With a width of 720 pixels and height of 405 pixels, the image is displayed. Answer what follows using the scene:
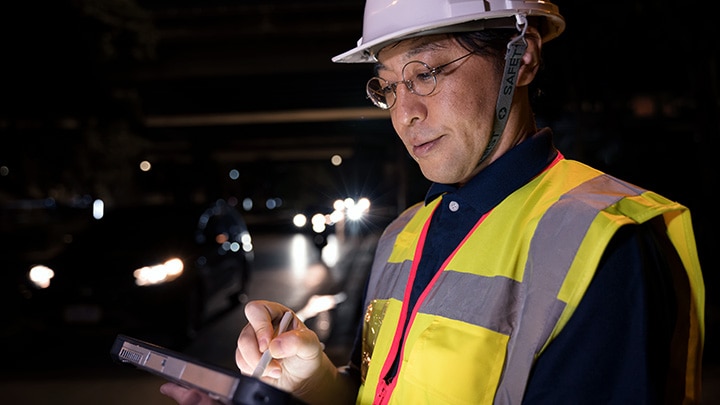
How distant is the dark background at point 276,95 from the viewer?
907 centimetres

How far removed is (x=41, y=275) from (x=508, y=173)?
7090 mm

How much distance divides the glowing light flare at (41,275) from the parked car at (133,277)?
0.01m

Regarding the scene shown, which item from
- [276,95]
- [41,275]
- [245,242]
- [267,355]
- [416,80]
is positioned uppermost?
[276,95]

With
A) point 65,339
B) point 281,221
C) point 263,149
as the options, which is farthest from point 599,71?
point 263,149

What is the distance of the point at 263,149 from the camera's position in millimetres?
46062

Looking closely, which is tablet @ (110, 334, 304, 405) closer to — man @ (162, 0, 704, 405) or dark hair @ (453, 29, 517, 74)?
man @ (162, 0, 704, 405)

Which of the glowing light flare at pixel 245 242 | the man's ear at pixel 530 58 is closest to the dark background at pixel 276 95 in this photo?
the man's ear at pixel 530 58

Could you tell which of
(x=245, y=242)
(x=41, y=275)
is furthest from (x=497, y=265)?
(x=245, y=242)

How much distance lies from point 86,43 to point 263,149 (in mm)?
32735

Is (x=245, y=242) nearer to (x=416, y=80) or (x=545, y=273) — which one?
(x=416, y=80)

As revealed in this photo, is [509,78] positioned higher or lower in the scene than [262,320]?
higher

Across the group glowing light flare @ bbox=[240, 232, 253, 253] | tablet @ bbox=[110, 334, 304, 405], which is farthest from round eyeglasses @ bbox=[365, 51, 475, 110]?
glowing light flare @ bbox=[240, 232, 253, 253]

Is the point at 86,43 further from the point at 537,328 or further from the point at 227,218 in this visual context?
the point at 537,328

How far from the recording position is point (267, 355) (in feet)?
5.42
